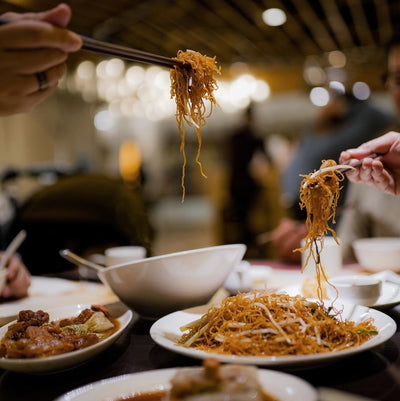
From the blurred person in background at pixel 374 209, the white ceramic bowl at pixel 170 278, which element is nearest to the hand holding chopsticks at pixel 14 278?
the white ceramic bowl at pixel 170 278

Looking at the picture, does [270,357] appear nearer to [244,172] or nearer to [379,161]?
[379,161]

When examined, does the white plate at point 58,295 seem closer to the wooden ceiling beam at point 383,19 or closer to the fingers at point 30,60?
the fingers at point 30,60

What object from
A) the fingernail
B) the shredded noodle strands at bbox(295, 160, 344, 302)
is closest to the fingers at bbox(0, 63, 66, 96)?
the fingernail

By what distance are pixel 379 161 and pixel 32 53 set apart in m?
1.02

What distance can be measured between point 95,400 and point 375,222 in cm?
238

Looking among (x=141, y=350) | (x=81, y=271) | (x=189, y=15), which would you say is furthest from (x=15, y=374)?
(x=189, y=15)

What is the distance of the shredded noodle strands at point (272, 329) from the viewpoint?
37.2 inches

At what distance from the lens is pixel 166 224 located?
12.4 meters

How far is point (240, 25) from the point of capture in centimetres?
645

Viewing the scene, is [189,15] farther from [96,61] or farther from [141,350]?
[141,350]

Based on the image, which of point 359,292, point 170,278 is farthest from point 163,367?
point 359,292

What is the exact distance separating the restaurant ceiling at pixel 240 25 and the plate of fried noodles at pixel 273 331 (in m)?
4.47

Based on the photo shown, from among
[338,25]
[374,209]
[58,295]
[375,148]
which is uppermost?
[338,25]

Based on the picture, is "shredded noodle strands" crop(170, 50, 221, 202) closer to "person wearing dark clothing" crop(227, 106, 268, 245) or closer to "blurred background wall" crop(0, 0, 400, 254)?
"blurred background wall" crop(0, 0, 400, 254)
